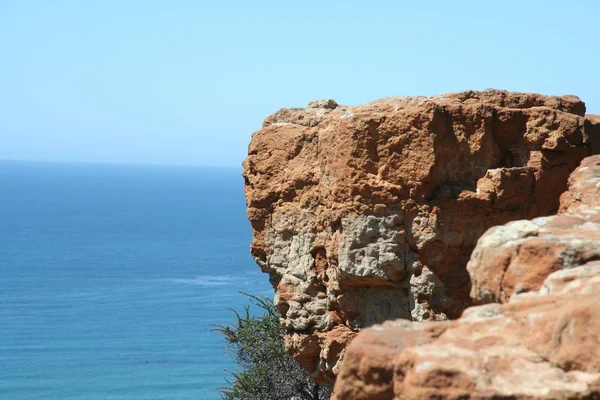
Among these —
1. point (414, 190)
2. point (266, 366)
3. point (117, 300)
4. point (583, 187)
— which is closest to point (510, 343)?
point (583, 187)

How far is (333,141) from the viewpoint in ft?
23.9

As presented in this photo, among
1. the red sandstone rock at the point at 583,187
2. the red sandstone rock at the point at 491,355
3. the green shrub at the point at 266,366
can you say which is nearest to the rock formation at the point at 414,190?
the red sandstone rock at the point at 583,187

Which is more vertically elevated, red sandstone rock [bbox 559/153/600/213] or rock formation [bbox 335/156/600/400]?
red sandstone rock [bbox 559/153/600/213]

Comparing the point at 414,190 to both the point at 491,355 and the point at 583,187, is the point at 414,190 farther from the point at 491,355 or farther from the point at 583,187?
the point at 491,355

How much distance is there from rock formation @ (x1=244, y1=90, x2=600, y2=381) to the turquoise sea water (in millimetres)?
14404

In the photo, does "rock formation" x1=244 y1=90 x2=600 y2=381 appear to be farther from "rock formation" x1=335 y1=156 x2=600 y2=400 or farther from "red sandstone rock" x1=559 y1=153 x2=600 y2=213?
"rock formation" x1=335 y1=156 x2=600 y2=400

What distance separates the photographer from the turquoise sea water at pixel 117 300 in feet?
118

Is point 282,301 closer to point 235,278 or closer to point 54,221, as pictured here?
point 235,278

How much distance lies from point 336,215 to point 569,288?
329 cm

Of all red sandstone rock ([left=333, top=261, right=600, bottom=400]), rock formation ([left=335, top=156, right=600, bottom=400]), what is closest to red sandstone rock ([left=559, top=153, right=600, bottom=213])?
rock formation ([left=335, top=156, right=600, bottom=400])

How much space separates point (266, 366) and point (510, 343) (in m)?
11.1

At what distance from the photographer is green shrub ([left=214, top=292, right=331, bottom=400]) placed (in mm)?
13766

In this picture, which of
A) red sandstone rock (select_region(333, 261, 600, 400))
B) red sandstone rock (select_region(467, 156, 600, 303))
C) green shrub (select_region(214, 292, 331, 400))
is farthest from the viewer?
green shrub (select_region(214, 292, 331, 400))

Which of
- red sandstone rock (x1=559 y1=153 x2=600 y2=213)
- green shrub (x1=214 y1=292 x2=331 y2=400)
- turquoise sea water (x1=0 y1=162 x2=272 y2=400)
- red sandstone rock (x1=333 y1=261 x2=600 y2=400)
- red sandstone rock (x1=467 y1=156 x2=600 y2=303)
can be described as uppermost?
red sandstone rock (x1=559 y1=153 x2=600 y2=213)
